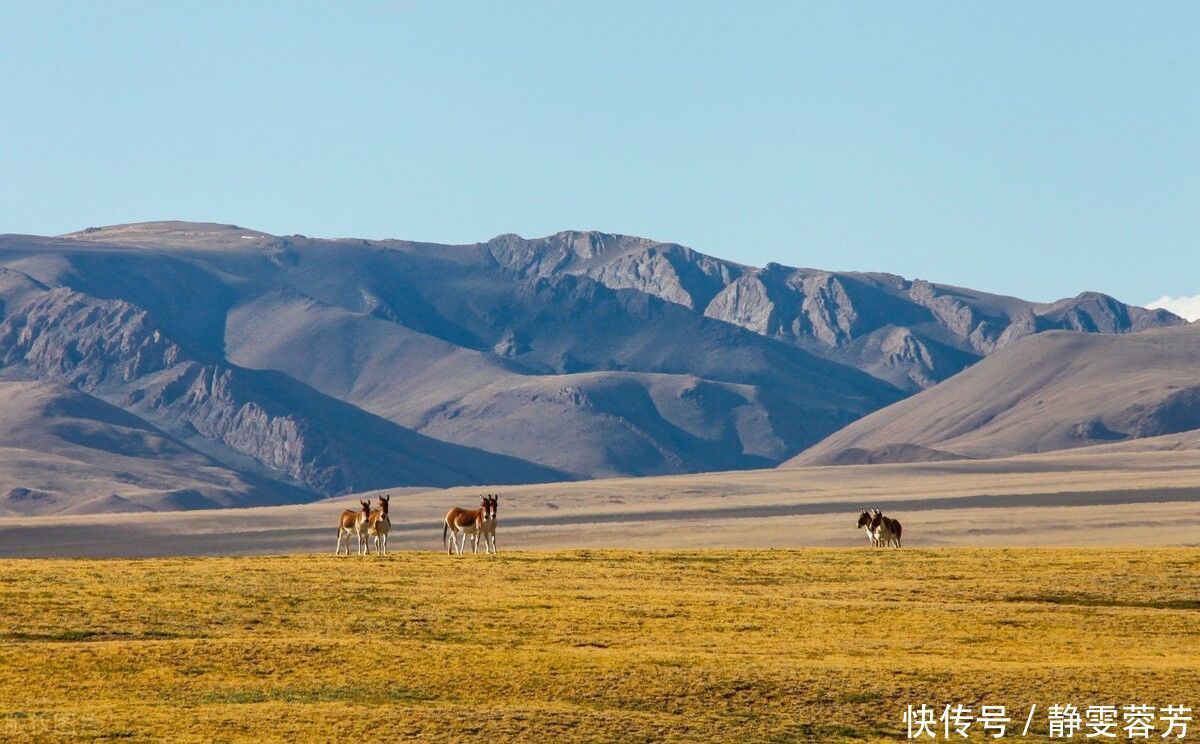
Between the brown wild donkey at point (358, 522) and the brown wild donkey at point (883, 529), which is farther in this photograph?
the brown wild donkey at point (883, 529)

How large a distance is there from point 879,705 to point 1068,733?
2.89 m

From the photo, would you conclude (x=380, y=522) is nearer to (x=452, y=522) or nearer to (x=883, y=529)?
(x=452, y=522)

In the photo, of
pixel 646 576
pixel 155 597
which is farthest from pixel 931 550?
pixel 155 597

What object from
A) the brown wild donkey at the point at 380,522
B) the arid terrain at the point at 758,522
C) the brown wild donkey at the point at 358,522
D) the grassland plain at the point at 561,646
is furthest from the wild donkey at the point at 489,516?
the arid terrain at the point at 758,522

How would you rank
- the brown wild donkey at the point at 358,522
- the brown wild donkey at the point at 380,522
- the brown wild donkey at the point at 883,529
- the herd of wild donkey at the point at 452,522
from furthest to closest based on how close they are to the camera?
1. the brown wild donkey at the point at 883,529
2. the brown wild donkey at the point at 358,522
3. the herd of wild donkey at the point at 452,522
4. the brown wild donkey at the point at 380,522

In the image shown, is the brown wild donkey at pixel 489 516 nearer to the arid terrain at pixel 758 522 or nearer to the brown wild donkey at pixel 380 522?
the brown wild donkey at pixel 380 522

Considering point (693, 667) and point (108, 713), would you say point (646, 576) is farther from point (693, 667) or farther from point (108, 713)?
point (108, 713)

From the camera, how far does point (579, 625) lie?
3644 cm

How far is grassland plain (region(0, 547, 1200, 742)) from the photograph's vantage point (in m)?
27.2

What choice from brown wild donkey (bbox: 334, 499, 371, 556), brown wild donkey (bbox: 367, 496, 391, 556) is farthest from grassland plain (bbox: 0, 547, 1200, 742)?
brown wild donkey (bbox: 334, 499, 371, 556)

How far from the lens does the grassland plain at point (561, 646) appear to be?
1069 inches

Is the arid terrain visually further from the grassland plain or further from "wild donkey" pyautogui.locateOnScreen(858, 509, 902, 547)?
the grassland plain

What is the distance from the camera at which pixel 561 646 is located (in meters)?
33.9

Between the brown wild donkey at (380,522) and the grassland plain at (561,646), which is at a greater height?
the brown wild donkey at (380,522)
